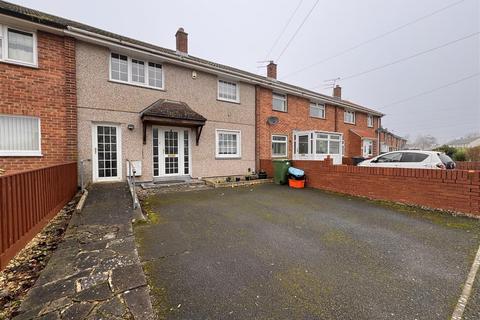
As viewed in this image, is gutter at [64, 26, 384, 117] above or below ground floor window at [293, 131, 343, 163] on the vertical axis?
above

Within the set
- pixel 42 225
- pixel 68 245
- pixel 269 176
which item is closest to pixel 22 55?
pixel 42 225

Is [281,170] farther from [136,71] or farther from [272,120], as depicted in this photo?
[136,71]

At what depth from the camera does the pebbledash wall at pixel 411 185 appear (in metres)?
5.15

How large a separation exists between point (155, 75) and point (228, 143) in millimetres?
4727

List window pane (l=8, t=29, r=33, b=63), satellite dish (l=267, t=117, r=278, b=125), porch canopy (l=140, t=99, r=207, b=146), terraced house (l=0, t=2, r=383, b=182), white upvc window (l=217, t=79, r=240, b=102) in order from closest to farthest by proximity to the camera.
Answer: window pane (l=8, t=29, r=33, b=63) < terraced house (l=0, t=2, r=383, b=182) < porch canopy (l=140, t=99, r=207, b=146) < white upvc window (l=217, t=79, r=240, b=102) < satellite dish (l=267, t=117, r=278, b=125)

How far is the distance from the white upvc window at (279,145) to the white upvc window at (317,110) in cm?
385

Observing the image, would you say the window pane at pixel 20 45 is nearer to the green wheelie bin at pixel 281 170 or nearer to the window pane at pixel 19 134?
the window pane at pixel 19 134

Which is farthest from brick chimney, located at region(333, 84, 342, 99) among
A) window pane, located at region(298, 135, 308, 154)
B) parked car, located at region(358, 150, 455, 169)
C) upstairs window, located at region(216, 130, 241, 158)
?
upstairs window, located at region(216, 130, 241, 158)

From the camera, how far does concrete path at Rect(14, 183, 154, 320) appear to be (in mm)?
1928

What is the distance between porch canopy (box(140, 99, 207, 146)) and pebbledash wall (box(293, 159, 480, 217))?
613cm

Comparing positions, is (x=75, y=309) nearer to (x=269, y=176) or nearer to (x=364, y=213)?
(x=364, y=213)

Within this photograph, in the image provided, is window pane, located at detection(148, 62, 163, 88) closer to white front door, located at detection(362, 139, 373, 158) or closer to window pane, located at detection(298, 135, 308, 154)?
window pane, located at detection(298, 135, 308, 154)

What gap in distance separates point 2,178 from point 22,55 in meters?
6.41

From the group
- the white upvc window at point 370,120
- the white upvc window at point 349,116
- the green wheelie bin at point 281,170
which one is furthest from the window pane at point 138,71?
the white upvc window at point 370,120
